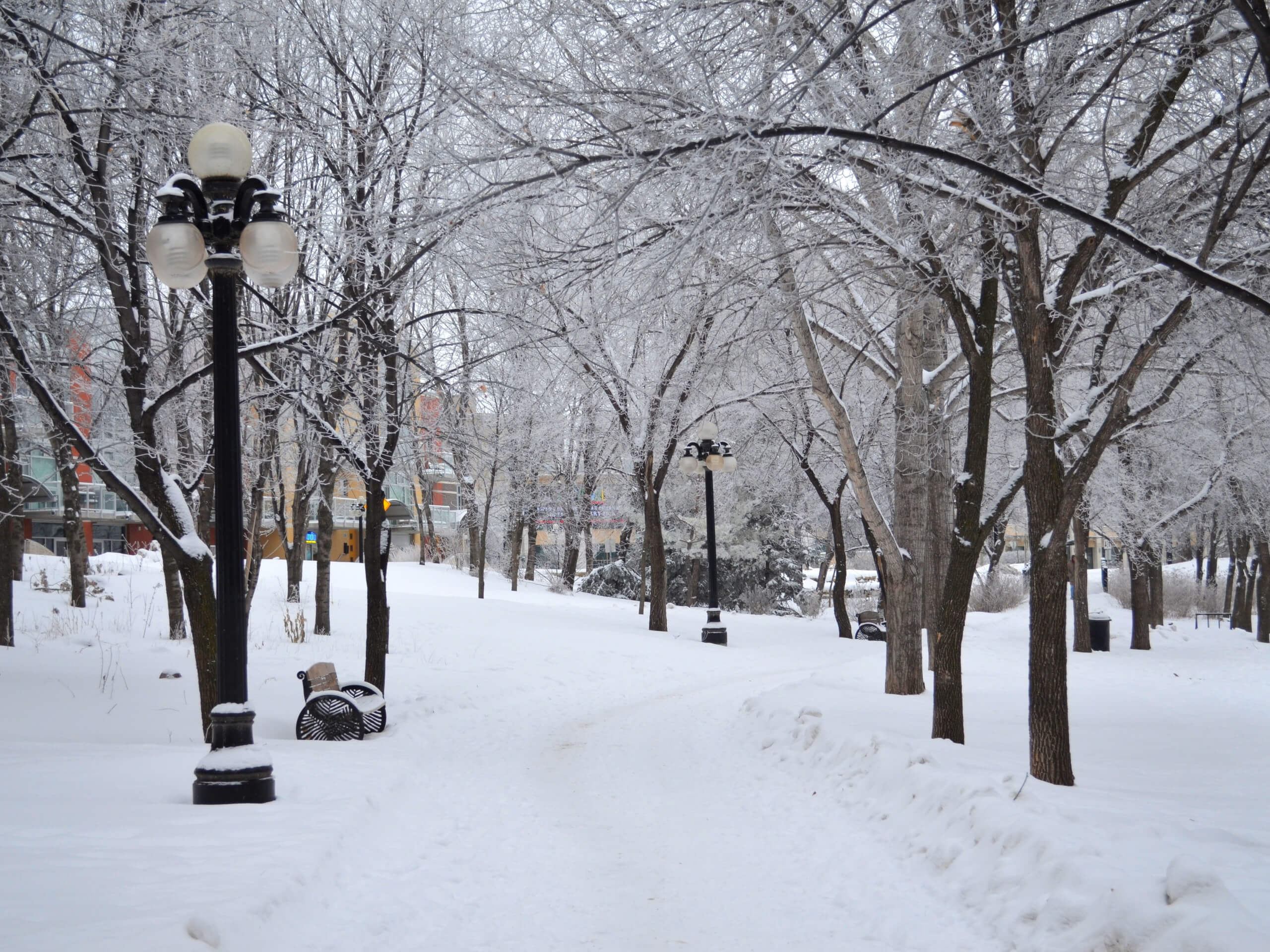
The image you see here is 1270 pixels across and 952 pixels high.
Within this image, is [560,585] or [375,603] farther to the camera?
[560,585]

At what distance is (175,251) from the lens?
237 inches

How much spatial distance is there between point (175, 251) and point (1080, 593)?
65.2ft

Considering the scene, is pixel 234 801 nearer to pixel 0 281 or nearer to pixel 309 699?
pixel 309 699

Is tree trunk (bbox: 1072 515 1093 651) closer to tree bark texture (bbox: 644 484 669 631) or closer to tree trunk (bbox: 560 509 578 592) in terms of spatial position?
tree bark texture (bbox: 644 484 669 631)

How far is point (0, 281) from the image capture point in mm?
9391

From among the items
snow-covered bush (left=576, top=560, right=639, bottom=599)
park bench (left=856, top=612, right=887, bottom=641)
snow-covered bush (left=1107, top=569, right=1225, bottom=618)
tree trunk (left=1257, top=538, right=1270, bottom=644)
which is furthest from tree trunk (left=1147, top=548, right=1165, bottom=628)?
snow-covered bush (left=576, top=560, right=639, bottom=599)

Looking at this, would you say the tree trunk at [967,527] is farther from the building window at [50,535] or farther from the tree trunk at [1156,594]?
the building window at [50,535]

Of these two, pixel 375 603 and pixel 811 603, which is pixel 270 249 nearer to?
pixel 375 603

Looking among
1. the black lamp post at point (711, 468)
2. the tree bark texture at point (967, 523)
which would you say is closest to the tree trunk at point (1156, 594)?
the black lamp post at point (711, 468)

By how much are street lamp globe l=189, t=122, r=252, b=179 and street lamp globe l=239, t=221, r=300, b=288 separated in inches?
15.3

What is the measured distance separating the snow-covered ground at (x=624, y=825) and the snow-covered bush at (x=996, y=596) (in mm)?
19291

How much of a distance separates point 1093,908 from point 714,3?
479 cm

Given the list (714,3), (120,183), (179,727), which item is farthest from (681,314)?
(179,727)

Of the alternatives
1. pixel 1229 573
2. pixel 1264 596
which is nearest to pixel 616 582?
pixel 1264 596
